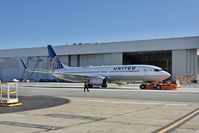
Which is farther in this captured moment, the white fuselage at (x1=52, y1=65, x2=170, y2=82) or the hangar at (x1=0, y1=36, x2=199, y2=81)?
the hangar at (x1=0, y1=36, x2=199, y2=81)

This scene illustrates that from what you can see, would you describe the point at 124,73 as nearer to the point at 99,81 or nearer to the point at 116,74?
the point at 116,74

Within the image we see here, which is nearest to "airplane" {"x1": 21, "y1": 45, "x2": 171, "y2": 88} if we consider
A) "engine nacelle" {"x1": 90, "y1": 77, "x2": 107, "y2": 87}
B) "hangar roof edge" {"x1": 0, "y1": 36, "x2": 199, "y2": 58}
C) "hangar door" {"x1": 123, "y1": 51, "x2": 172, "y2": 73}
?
"engine nacelle" {"x1": 90, "y1": 77, "x2": 107, "y2": 87}

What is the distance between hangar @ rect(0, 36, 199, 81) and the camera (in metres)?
74.5

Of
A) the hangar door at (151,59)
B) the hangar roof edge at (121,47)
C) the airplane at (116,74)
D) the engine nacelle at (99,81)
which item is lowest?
the engine nacelle at (99,81)

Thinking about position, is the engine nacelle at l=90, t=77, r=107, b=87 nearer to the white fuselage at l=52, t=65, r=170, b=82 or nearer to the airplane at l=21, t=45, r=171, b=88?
the airplane at l=21, t=45, r=171, b=88

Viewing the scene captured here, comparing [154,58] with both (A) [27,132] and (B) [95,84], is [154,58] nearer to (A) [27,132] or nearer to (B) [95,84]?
(B) [95,84]

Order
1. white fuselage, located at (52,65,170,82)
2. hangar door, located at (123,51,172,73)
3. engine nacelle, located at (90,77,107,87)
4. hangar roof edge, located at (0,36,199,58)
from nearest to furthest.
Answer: white fuselage, located at (52,65,170,82)
engine nacelle, located at (90,77,107,87)
hangar roof edge, located at (0,36,199,58)
hangar door, located at (123,51,172,73)

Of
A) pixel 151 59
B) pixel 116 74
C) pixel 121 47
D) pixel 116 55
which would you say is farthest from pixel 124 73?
pixel 151 59

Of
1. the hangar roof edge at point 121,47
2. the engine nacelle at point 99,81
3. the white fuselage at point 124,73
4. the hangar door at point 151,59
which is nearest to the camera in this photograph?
the white fuselage at point 124,73

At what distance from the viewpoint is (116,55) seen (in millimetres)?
84062

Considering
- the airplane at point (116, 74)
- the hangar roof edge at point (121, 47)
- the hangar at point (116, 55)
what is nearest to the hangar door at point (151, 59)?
the hangar at point (116, 55)

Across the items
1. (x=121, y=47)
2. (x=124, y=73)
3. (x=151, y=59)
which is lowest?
(x=124, y=73)

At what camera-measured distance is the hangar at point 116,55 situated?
74.5m

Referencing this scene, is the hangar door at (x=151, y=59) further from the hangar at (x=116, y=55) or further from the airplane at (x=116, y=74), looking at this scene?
the airplane at (x=116, y=74)
